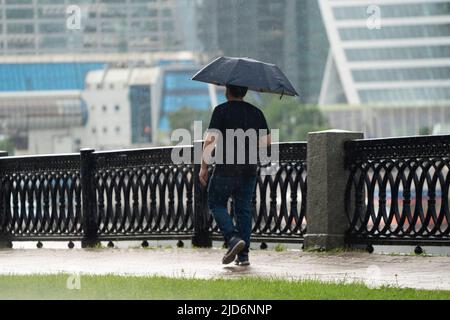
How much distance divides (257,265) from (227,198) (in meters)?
0.97

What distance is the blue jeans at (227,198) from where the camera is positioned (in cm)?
1108

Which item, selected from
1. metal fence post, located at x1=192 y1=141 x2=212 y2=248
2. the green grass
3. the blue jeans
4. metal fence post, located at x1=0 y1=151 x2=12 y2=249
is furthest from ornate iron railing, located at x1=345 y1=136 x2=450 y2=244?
metal fence post, located at x1=0 y1=151 x2=12 y2=249

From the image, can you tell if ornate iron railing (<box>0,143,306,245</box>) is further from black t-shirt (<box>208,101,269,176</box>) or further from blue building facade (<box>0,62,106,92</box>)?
blue building facade (<box>0,62,106,92</box>)

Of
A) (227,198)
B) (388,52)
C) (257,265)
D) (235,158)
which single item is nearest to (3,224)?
(257,265)

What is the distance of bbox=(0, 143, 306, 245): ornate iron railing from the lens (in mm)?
14188

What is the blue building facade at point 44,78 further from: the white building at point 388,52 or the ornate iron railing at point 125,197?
the ornate iron railing at point 125,197

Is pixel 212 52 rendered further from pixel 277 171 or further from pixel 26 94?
pixel 277 171

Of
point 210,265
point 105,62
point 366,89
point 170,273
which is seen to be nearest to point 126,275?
point 170,273

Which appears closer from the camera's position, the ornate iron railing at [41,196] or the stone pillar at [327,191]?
the stone pillar at [327,191]

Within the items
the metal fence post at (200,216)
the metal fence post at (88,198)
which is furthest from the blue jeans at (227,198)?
the metal fence post at (88,198)

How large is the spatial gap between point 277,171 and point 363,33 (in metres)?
167

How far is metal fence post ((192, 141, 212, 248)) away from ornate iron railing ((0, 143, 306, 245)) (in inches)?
0.5

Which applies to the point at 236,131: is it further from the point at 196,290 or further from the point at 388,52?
the point at 388,52

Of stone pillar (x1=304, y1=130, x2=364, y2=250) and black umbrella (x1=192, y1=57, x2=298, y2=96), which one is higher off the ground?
black umbrella (x1=192, y1=57, x2=298, y2=96)
